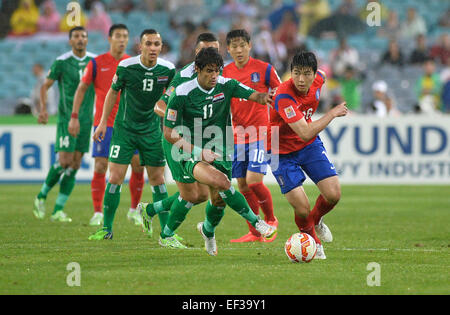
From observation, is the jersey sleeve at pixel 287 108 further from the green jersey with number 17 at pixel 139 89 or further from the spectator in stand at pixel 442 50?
the spectator in stand at pixel 442 50

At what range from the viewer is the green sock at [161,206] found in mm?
9133

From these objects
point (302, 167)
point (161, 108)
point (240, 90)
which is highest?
point (240, 90)

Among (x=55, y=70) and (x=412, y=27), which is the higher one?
(x=412, y=27)

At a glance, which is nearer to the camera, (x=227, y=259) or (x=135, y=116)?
(x=227, y=259)

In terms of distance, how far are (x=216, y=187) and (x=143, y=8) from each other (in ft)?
56.2

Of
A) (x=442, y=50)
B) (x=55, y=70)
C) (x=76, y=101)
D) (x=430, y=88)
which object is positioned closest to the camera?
(x=76, y=101)

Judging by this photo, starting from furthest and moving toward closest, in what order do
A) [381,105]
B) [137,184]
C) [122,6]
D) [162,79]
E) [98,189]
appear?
[122,6], [381,105], [98,189], [137,184], [162,79]

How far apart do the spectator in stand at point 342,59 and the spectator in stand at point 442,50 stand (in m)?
2.35

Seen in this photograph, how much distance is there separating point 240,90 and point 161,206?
185cm

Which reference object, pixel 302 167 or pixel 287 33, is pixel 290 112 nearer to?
pixel 302 167

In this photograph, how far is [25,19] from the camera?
22938 millimetres

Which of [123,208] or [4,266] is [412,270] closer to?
[4,266]

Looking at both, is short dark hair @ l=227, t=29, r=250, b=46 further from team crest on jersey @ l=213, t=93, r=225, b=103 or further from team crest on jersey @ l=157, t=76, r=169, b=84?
team crest on jersey @ l=213, t=93, r=225, b=103

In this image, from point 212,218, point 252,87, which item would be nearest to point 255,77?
point 252,87
